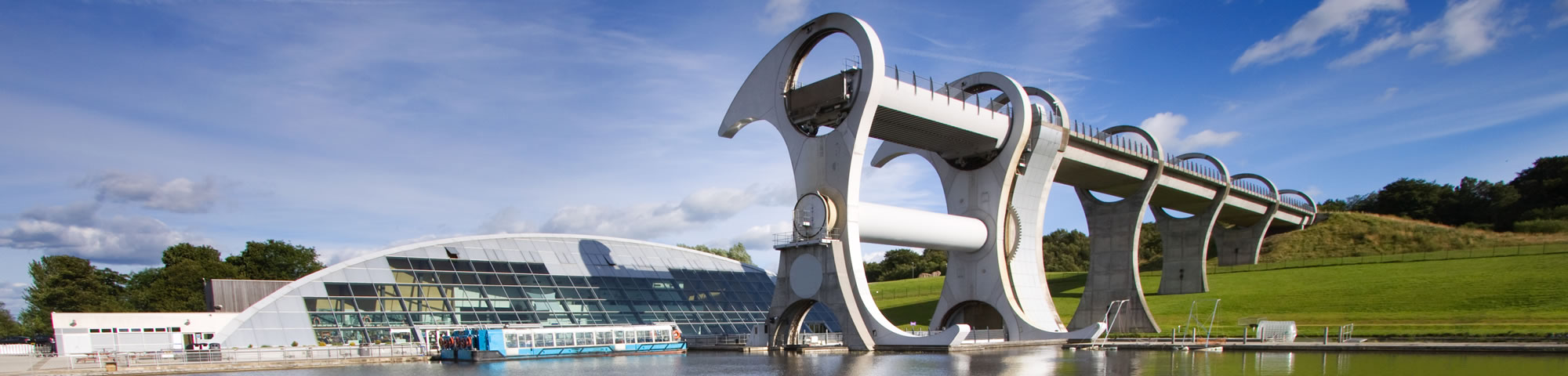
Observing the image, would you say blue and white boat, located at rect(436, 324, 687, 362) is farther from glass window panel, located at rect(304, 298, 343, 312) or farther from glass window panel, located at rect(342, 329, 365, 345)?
glass window panel, located at rect(304, 298, 343, 312)

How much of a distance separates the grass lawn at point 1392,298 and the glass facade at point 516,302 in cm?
1990

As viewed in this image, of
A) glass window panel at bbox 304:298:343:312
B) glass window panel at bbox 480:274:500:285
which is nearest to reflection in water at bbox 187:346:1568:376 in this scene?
glass window panel at bbox 304:298:343:312

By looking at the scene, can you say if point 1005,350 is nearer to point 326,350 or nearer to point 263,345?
point 326,350

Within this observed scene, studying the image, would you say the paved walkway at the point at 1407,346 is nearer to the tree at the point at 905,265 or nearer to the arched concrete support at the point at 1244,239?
the arched concrete support at the point at 1244,239

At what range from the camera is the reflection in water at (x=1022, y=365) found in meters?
27.4

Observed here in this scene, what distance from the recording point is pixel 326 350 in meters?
36.7

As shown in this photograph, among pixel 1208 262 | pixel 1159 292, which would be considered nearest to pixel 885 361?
pixel 1159 292

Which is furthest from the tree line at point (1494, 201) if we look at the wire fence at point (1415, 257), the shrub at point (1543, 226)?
the wire fence at point (1415, 257)

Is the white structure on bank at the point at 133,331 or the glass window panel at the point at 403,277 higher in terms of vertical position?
the glass window panel at the point at 403,277

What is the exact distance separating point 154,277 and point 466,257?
5118 cm

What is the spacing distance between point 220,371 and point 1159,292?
62890 millimetres

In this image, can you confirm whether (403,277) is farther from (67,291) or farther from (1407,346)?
(67,291)

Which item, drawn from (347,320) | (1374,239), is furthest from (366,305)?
(1374,239)

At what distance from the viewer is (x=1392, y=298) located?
5581 centimetres
